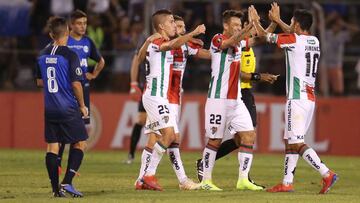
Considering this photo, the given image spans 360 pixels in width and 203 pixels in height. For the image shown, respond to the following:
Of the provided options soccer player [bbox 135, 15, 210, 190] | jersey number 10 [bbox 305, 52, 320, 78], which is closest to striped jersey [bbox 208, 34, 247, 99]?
soccer player [bbox 135, 15, 210, 190]

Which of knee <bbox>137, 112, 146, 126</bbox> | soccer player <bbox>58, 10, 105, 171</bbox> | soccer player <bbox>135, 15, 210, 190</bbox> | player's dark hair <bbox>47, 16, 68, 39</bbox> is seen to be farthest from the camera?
knee <bbox>137, 112, 146, 126</bbox>

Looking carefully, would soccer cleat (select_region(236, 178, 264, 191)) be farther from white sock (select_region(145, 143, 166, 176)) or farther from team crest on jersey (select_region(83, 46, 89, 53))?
team crest on jersey (select_region(83, 46, 89, 53))

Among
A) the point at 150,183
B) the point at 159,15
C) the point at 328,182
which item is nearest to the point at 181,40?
the point at 159,15

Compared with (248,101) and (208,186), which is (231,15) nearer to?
Answer: (248,101)

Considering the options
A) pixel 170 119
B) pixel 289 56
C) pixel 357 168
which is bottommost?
pixel 357 168

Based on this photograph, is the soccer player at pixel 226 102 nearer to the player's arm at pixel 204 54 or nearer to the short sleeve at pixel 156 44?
the player's arm at pixel 204 54

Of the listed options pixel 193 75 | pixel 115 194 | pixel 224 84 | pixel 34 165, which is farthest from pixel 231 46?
pixel 193 75

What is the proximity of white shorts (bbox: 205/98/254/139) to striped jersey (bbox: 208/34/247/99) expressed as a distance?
0.11 meters

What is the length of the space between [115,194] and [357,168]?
23.0ft

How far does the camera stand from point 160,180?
16.8 m

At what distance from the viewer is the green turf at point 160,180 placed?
46.1 ft

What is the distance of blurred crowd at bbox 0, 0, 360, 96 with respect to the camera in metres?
23.7

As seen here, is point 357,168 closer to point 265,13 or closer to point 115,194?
point 265,13

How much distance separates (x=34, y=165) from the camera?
19359mm
